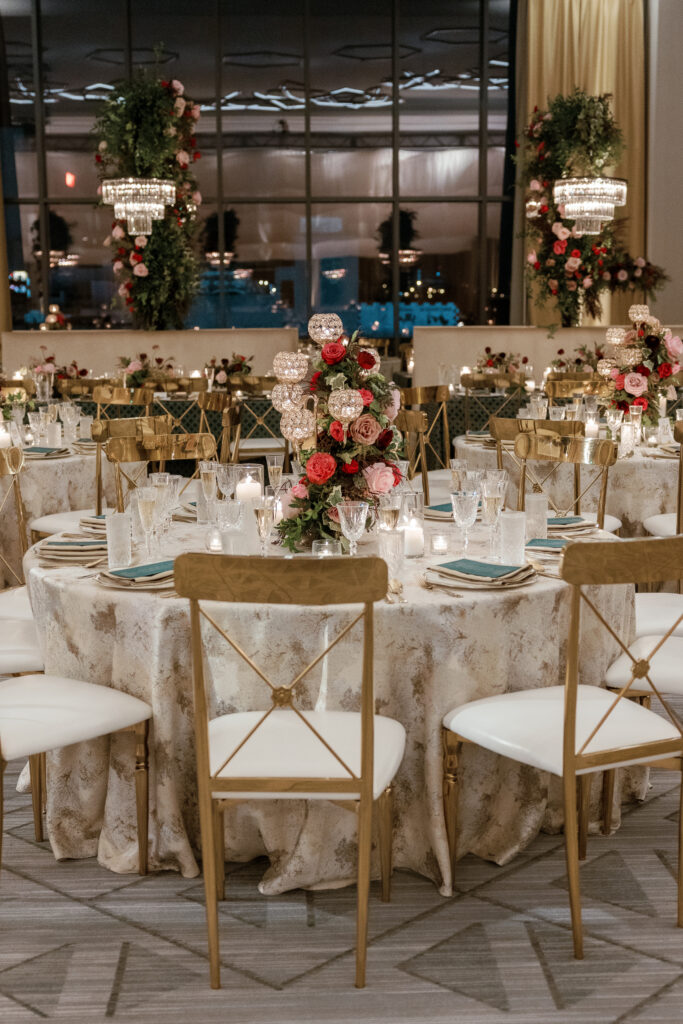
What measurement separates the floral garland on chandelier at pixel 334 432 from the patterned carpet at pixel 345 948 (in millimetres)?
998

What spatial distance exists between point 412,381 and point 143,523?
825 centimetres

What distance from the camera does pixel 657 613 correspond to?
140 inches

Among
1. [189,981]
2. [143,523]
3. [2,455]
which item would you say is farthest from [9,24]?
[189,981]

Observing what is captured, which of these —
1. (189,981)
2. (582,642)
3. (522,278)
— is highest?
(522,278)

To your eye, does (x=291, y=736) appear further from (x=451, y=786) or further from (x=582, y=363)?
(x=582, y=363)

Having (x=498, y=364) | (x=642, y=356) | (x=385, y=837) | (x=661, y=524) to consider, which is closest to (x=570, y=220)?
(x=498, y=364)

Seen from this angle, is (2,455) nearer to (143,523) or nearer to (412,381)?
(143,523)

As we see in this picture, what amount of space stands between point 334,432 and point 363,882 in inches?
46.4

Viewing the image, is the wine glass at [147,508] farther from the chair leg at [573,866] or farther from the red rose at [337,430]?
the chair leg at [573,866]

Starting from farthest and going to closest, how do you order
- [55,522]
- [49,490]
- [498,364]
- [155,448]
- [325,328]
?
1. [498,364]
2. [49,490]
3. [55,522]
4. [155,448]
5. [325,328]

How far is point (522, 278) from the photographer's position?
43.3 ft

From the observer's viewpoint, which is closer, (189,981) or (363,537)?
(189,981)

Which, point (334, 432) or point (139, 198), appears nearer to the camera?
point (334, 432)

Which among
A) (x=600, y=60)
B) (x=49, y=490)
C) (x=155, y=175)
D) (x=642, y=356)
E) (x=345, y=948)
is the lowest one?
(x=345, y=948)
